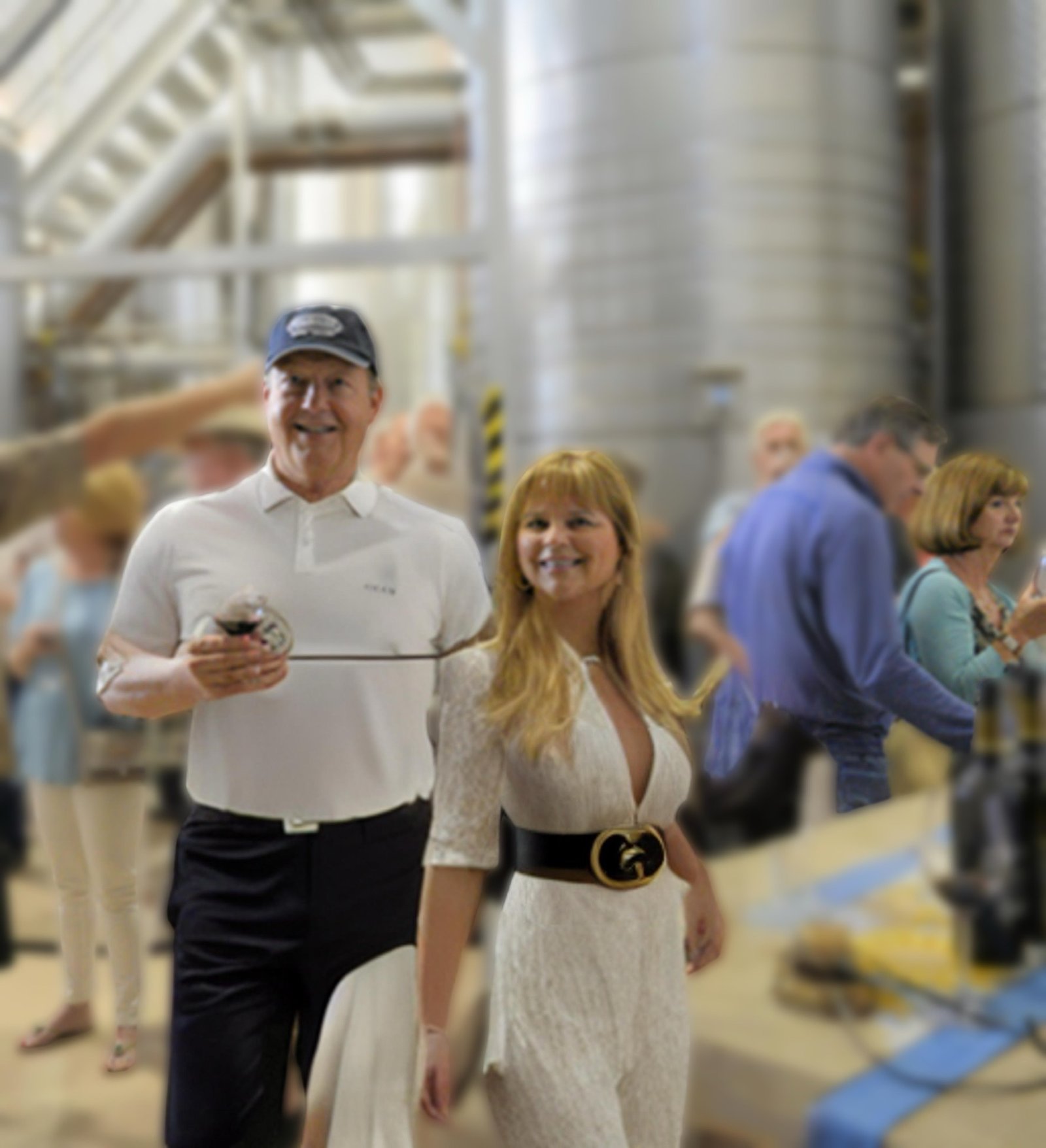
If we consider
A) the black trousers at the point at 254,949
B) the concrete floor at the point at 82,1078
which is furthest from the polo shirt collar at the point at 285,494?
the concrete floor at the point at 82,1078

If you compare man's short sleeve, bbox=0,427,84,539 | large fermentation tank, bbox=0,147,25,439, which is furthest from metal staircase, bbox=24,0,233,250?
man's short sleeve, bbox=0,427,84,539

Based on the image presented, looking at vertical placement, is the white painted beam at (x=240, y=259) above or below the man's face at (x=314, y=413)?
above

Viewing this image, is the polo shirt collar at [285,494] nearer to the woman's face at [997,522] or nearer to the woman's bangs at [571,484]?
the woman's bangs at [571,484]

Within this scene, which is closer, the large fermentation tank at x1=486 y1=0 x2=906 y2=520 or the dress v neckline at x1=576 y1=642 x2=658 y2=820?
the dress v neckline at x1=576 y1=642 x2=658 y2=820

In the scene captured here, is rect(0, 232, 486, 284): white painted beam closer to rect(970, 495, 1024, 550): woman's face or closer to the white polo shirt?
the white polo shirt

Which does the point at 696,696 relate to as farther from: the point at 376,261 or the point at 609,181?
the point at 609,181

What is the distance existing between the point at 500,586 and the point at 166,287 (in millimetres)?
2093

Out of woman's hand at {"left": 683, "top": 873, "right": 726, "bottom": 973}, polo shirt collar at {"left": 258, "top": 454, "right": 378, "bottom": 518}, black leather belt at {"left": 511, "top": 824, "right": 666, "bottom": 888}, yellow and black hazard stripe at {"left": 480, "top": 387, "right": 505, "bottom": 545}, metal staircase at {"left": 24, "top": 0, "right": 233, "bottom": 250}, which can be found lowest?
woman's hand at {"left": 683, "top": 873, "right": 726, "bottom": 973}

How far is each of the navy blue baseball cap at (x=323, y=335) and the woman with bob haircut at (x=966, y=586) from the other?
23 cm

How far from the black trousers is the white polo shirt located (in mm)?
14

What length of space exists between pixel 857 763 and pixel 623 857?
103 millimetres

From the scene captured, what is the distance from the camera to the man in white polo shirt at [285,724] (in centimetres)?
42

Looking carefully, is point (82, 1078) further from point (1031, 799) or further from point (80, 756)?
point (1031, 799)

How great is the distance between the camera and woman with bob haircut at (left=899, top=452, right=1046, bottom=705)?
1.48 ft
